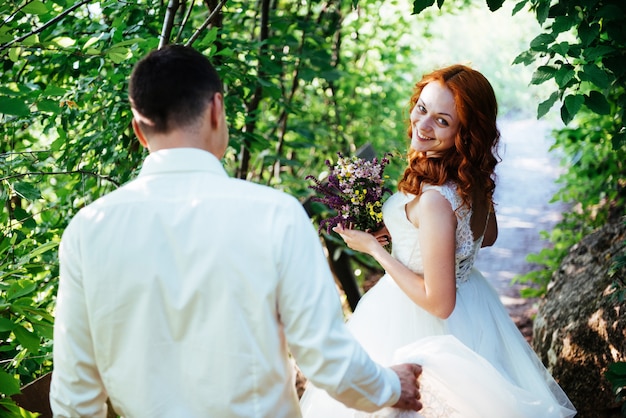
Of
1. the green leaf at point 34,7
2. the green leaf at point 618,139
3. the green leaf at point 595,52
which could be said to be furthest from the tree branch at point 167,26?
the green leaf at point 618,139

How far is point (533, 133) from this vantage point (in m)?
12.4

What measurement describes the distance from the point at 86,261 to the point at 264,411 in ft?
1.69

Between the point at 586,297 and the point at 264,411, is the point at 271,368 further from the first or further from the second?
the point at 586,297

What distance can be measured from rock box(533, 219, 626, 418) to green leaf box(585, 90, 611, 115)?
68 cm

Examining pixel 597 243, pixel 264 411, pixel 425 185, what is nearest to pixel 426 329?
pixel 425 185

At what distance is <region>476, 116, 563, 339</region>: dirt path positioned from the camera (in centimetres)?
629

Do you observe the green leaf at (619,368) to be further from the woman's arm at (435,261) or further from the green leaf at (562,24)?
the green leaf at (562,24)

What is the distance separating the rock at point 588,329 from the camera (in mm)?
2985

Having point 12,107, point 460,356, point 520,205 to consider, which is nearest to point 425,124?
point 460,356

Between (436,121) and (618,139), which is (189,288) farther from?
(618,139)

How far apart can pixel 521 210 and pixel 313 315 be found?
7.79 m

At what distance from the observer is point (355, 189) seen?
7.84 feet

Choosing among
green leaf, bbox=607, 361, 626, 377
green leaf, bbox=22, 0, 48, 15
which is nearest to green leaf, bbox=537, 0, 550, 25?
green leaf, bbox=607, 361, 626, 377

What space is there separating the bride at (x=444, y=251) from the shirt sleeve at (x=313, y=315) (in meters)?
0.62
